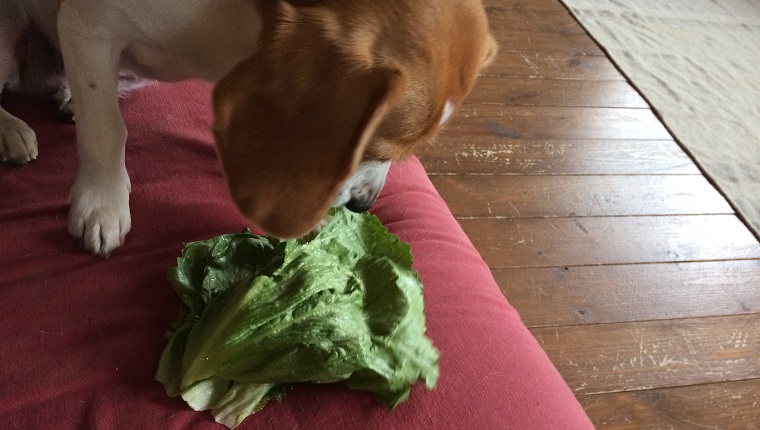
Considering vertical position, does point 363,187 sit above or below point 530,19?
above

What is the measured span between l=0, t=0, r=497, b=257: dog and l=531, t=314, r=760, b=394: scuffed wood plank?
967 mm

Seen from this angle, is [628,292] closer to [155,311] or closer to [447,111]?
[447,111]

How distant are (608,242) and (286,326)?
5.36ft

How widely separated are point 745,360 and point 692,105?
152 cm

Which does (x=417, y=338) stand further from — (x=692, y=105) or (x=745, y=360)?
(x=692, y=105)

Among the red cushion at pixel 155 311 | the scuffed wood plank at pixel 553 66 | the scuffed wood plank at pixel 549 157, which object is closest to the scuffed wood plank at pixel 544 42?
the scuffed wood plank at pixel 553 66

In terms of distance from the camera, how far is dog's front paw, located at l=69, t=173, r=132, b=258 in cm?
127

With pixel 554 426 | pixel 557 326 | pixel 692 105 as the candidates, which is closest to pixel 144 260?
pixel 554 426

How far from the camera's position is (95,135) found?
4.24 ft

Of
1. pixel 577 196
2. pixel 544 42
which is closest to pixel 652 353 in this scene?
pixel 577 196

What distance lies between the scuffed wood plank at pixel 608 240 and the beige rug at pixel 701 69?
0.19 meters

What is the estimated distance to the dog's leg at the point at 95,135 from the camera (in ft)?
4.09

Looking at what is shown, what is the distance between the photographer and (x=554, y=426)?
1.24 meters

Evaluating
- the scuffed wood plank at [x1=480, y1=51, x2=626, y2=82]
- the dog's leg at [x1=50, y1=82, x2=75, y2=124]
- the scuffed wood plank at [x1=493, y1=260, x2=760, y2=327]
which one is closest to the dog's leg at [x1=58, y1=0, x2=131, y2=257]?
the dog's leg at [x1=50, y1=82, x2=75, y2=124]
